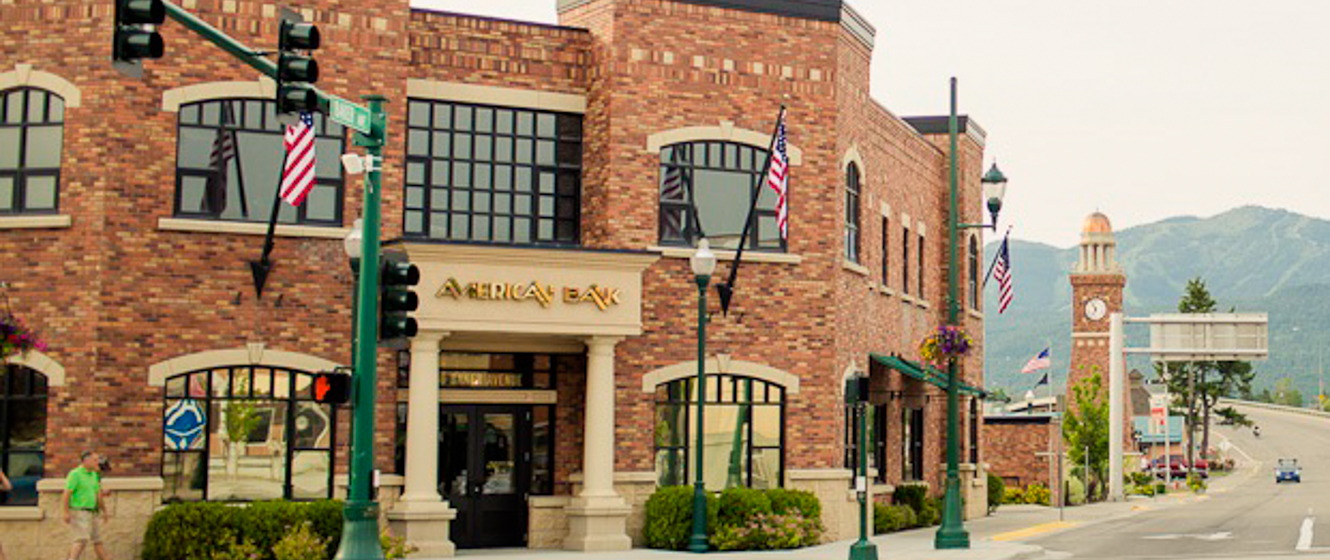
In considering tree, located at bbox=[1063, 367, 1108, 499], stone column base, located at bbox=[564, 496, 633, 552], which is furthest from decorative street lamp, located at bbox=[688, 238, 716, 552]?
tree, located at bbox=[1063, 367, 1108, 499]

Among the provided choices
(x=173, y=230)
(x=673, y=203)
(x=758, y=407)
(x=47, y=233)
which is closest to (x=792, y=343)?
(x=758, y=407)

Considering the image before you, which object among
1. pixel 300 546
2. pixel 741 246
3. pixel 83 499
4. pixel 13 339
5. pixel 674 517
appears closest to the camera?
pixel 83 499

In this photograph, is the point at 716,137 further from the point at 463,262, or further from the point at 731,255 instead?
the point at 463,262

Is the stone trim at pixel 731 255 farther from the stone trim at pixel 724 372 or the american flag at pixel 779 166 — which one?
the stone trim at pixel 724 372

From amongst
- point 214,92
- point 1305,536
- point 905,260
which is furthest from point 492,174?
point 1305,536

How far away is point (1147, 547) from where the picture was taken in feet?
94.6

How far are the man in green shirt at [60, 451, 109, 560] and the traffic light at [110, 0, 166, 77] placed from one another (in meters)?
9.48

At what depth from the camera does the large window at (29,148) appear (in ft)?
79.6

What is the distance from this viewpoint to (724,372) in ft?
92.5

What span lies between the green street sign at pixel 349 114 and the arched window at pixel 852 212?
15315mm

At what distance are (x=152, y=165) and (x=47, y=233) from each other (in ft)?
6.00

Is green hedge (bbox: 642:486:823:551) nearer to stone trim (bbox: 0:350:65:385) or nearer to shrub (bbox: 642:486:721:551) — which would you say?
shrub (bbox: 642:486:721:551)

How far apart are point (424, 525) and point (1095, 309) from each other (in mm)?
66986

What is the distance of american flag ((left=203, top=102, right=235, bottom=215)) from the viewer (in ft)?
81.6
